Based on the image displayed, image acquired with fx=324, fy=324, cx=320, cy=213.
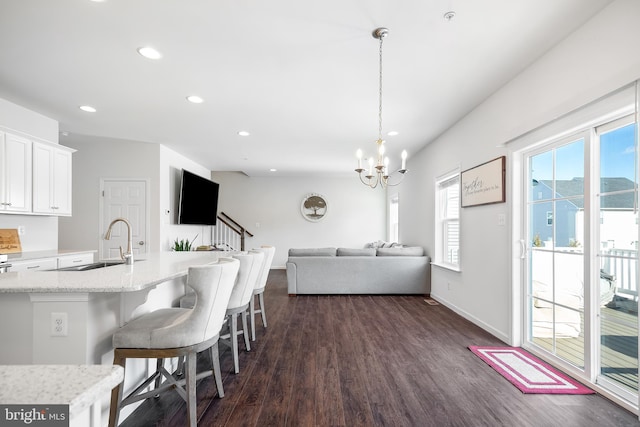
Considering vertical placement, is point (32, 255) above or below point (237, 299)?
above

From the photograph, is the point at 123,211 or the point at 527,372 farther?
the point at 123,211

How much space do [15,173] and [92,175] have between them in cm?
197

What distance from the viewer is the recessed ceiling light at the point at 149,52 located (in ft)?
8.57

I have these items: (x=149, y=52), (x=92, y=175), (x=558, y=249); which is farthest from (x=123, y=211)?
(x=558, y=249)

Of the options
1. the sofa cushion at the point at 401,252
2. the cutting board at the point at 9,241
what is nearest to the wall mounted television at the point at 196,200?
the cutting board at the point at 9,241

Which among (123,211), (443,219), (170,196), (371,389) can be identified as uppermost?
(170,196)

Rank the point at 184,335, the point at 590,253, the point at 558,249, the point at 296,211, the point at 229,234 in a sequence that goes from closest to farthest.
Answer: the point at 184,335, the point at 590,253, the point at 558,249, the point at 229,234, the point at 296,211

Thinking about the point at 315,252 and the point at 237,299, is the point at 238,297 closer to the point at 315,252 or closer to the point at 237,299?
the point at 237,299

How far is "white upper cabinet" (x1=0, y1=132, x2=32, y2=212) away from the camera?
11.5 feet

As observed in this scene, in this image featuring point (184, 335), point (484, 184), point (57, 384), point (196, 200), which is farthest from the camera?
point (196, 200)

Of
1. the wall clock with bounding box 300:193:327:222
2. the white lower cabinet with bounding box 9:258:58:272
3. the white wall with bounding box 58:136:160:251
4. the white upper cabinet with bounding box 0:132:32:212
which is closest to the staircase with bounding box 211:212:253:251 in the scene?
the wall clock with bounding box 300:193:327:222

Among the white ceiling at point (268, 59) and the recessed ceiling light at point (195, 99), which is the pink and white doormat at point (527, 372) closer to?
the white ceiling at point (268, 59)

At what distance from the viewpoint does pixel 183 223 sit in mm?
6391

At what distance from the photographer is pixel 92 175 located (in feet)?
18.2
